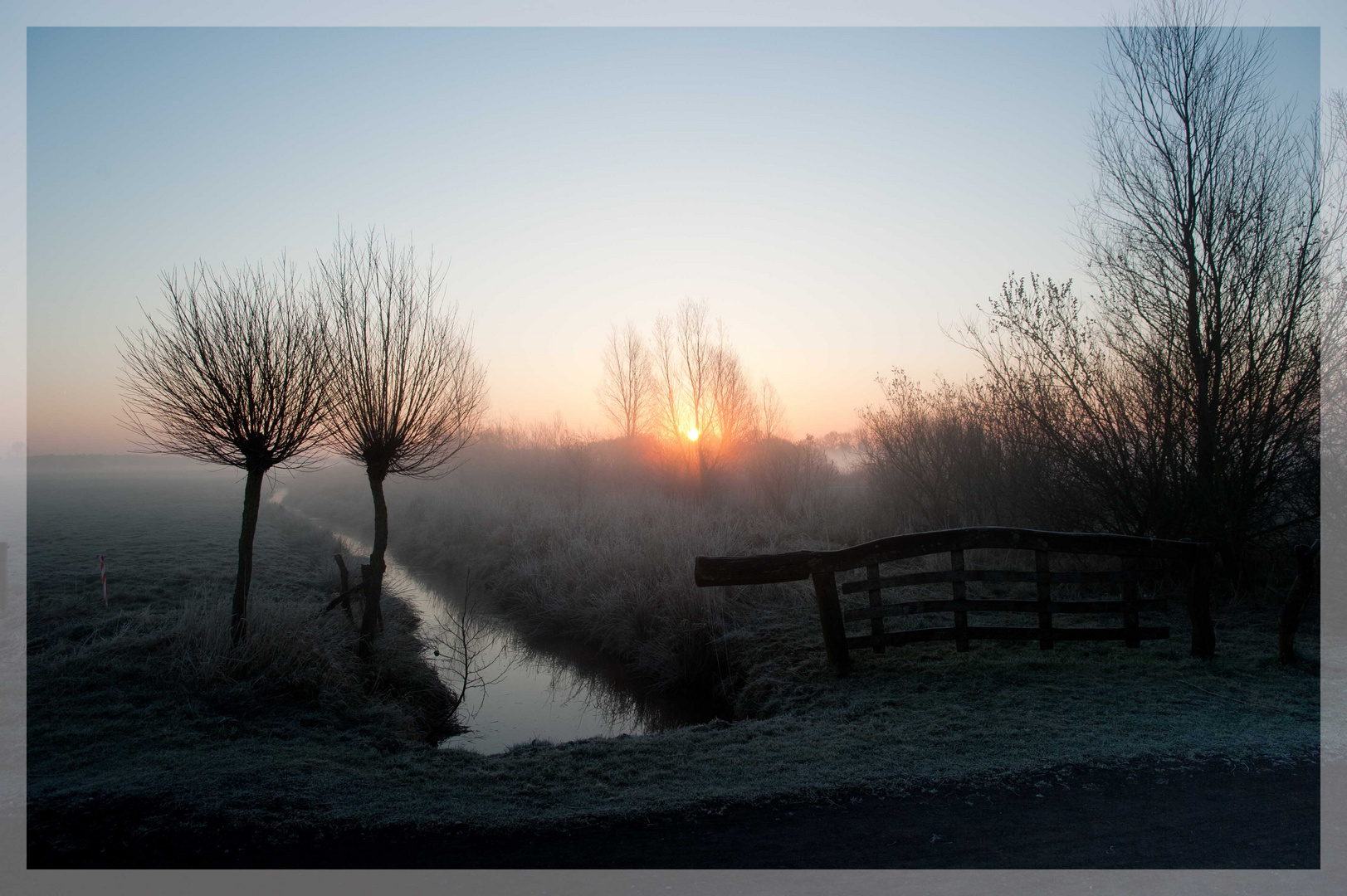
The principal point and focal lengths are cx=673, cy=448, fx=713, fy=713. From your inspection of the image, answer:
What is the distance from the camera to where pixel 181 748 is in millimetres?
6457

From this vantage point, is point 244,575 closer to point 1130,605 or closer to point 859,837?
point 859,837

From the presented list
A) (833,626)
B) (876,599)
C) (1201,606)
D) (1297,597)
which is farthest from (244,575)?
(1297,597)

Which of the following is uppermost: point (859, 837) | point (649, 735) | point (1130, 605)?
point (1130, 605)

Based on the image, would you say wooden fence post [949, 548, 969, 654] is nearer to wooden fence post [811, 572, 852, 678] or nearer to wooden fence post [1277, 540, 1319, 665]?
wooden fence post [811, 572, 852, 678]

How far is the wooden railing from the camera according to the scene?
7863mm

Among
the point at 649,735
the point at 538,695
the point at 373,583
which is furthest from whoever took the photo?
the point at 538,695

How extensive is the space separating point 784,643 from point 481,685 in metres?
5.12

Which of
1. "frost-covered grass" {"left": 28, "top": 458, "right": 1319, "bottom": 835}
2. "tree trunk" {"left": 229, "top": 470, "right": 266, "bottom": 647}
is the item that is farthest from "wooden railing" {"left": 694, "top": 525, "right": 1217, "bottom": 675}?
"tree trunk" {"left": 229, "top": 470, "right": 266, "bottom": 647}

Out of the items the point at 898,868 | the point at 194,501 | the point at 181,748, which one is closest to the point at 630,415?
the point at 194,501

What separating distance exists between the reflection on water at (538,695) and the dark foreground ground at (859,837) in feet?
13.6

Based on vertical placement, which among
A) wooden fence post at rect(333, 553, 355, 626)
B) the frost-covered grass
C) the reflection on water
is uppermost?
wooden fence post at rect(333, 553, 355, 626)

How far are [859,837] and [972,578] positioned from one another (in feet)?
13.4

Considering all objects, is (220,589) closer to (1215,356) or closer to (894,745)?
(894,745)

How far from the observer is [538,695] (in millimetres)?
11336
